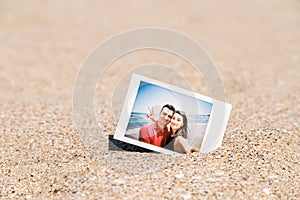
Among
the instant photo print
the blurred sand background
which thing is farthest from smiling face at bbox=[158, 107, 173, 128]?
the blurred sand background

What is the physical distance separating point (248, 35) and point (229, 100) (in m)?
1.93

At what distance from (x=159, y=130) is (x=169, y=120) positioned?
0.07m

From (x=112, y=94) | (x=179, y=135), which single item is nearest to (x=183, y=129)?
(x=179, y=135)

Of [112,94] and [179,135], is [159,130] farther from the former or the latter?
[112,94]

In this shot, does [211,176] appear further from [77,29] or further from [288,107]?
[77,29]

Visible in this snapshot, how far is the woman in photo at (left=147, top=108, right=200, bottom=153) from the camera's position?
6.78 ft

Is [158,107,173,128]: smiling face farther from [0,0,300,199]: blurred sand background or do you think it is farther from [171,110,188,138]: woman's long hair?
[0,0,300,199]: blurred sand background

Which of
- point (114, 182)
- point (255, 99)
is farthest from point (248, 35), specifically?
point (114, 182)

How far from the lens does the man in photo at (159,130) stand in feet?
6.77

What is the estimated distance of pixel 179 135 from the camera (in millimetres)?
2078

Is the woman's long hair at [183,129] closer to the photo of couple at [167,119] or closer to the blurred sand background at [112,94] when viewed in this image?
the photo of couple at [167,119]

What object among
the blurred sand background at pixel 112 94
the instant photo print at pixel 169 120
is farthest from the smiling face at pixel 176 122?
the blurred sand background at pixel 112 94

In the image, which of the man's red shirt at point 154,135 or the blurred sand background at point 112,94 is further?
the man's red shirt at point 154,135

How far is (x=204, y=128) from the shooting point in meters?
2.12
